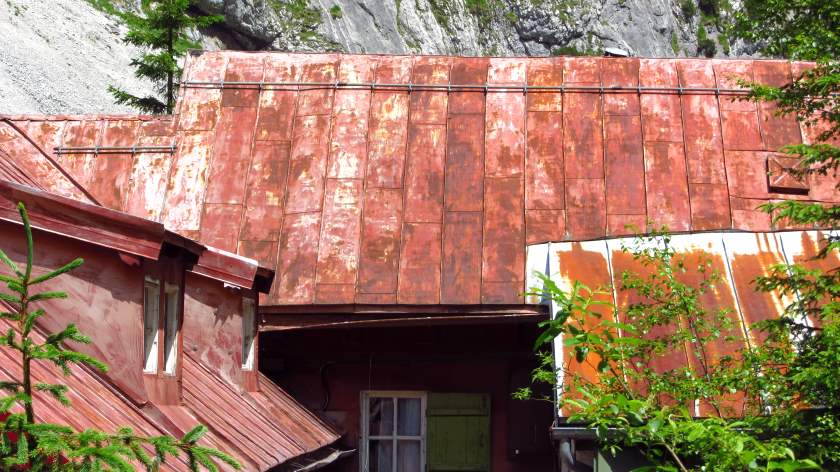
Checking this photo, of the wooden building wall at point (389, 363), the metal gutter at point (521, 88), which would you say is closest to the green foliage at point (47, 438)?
the wooden building wall at point (389, 363)

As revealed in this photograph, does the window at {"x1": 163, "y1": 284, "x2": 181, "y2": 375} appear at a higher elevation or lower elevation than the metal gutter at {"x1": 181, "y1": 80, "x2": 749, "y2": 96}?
lower

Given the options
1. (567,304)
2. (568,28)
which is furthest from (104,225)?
(568,28)

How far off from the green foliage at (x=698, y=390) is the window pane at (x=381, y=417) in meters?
5.15

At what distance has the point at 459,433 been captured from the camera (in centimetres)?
1264

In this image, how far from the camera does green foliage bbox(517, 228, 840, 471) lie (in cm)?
463

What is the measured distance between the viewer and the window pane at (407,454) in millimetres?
12938

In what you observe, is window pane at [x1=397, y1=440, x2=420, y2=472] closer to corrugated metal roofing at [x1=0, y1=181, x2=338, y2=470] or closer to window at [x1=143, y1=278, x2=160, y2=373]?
corrugated metal roofing at [x1=0, y1=181, x2=338, y2=470]

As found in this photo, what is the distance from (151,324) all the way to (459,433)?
5.78m

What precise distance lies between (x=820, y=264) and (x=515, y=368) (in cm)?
384

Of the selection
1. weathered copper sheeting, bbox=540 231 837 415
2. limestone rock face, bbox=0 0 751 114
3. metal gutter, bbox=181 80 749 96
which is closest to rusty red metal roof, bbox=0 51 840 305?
metal gutter, bbox=181 80 749 96

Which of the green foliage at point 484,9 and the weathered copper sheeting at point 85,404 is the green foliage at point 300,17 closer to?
the green foliage at point 484,9

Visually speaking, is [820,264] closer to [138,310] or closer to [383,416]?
[383,416]

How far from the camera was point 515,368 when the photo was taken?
41.3 feet

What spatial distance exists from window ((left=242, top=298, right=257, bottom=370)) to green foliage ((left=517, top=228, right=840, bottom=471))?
395 centimetres
